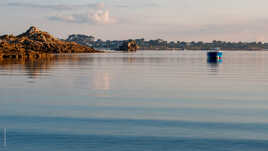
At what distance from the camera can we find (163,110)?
20.0 metres

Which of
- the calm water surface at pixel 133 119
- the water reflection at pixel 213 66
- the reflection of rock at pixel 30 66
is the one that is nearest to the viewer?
the calm water surface at pixel 133 119

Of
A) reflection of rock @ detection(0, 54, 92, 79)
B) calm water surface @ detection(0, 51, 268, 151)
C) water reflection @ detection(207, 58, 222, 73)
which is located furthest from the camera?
water reflection @ detection(207, 58, 222, 73)

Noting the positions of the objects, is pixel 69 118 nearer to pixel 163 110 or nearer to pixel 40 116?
pixel 40 116

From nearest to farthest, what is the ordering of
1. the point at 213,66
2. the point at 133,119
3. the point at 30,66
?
the point at 133,119 < the point at 30,66 < the point at 213,66

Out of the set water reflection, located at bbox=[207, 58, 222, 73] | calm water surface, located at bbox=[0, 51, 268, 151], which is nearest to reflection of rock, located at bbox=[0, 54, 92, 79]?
calm water surface, located at bbox=[0, 51, 268, 151]

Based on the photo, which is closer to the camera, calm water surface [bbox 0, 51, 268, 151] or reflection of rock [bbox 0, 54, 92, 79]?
calm water surface [bbox 0, 51, 268, 151]

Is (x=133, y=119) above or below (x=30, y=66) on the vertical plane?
below

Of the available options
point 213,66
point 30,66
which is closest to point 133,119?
point 30,66

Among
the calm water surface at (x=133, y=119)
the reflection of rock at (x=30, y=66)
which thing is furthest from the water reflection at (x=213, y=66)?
the calm water surface at (x=133, y=119)

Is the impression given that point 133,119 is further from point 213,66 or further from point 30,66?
point 213,66

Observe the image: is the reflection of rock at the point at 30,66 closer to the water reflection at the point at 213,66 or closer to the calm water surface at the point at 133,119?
the calm water surface at the point at 133,119

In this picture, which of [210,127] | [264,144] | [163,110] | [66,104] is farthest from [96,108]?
[264,144]

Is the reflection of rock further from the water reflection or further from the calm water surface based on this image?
the water reflection

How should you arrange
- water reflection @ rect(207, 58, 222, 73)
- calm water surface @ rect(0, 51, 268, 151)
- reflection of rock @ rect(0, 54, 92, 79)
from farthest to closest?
water reflection @ rect(207, 58, 222, 73) < reflection of rock @ rect(0, 54, 92, 79) < calm water surface @ rect(0, 51, 268, 151)
